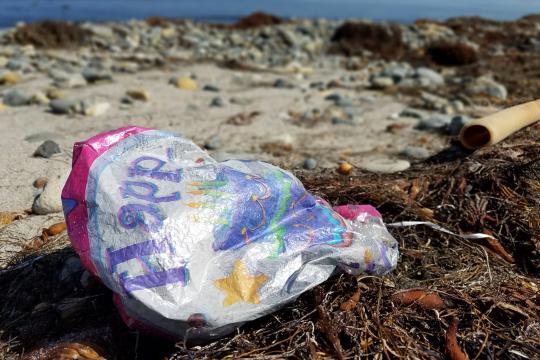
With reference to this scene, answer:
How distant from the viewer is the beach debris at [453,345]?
161 centimetres

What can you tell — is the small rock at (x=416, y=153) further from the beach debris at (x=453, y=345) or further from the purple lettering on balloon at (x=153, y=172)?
the purple lettering on balloon at (x=153, y=172)

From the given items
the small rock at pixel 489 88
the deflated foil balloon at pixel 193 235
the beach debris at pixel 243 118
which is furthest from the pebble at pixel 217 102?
the deflated foil balloon at pixel 193 235

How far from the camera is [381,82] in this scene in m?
7.28

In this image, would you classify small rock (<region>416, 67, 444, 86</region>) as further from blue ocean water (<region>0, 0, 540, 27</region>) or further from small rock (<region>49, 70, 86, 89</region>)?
blue ocean water (<region>0, 0, 540, 27</region>)

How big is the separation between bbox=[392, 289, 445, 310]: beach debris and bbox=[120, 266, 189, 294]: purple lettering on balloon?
820 millimetres

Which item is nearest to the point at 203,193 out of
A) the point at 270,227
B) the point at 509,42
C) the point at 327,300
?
the point at 270,227

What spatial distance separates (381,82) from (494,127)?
433 centimetres

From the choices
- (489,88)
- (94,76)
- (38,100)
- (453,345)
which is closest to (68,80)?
(94,76)

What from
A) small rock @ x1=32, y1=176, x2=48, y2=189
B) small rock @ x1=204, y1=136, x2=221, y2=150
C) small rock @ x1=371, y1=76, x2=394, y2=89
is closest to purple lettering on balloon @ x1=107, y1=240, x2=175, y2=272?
small rock @ x1=32, y1=176, x2=48, y2=189

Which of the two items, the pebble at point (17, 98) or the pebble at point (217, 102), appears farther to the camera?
the pebble at point (217, 102)

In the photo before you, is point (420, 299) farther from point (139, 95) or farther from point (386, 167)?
point (139, 95)

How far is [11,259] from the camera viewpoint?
227 cm

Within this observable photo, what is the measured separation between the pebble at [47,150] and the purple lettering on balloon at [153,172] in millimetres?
2260

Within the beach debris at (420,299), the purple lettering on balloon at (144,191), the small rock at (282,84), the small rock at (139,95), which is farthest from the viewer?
the small rock at (282,84)
